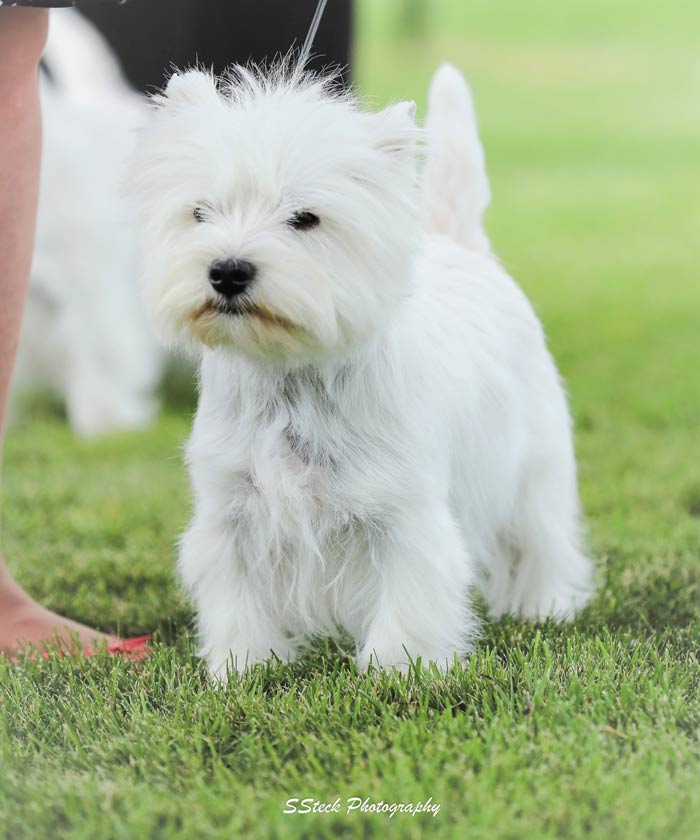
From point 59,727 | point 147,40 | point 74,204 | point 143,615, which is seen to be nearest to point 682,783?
point 59,727

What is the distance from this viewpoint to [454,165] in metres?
3.34

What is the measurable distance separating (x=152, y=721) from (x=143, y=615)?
0.90 m

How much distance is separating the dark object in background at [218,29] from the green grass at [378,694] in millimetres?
1779

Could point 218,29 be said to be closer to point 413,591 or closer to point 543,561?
point 543,561

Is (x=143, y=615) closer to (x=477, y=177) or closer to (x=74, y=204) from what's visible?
(x=477, y=177)

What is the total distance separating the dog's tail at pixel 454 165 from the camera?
10.9 feet

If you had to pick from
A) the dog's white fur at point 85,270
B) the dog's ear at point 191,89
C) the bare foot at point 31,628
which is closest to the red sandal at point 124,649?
the bare foot at point 31,628

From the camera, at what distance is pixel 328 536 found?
2.73m

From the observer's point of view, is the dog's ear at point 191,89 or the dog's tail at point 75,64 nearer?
the dog's ear at point 191,89

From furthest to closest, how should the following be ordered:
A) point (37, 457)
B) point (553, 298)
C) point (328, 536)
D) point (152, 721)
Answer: point (553, 298), point (37, 457), point (328, 536), point (152, 721)

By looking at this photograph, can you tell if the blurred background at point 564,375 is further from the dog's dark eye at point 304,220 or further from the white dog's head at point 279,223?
the dog's dark eye at point 304,220

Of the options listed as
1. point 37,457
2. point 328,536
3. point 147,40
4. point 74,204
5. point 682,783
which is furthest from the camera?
point 147,40

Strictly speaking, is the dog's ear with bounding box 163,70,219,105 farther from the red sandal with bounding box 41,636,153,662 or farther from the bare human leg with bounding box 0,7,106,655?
the red sandal with bounding box 41,636,153,662

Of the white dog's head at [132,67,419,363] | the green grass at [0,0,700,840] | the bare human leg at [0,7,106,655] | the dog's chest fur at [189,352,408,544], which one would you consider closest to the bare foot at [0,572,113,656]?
the bare human leg at [0,7,106,655]
